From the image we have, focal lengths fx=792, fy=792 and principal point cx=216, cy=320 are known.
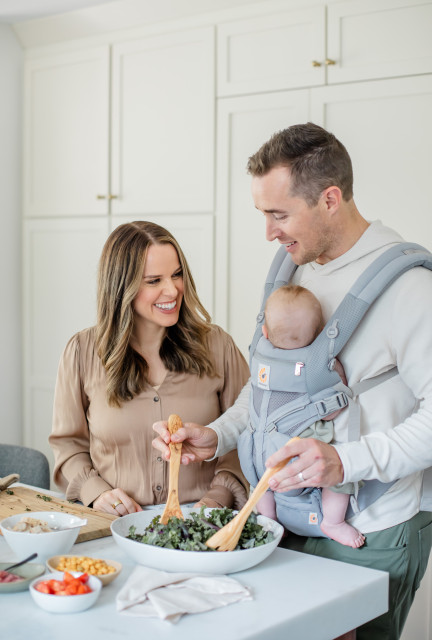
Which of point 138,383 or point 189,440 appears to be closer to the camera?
point 189,440

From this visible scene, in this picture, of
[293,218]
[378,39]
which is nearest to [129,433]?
[293,218]

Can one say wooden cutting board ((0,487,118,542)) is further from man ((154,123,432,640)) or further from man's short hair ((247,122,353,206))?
man's short hair ((247,122,353,206))

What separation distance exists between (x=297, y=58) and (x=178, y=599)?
7.87 feet

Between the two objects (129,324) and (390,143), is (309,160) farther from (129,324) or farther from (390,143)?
(390,143)

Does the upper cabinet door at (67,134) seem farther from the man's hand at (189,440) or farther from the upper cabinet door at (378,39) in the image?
the man's hand at (189,440)

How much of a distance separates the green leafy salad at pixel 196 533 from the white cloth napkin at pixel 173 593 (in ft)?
0.19

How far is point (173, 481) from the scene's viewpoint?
1599mm

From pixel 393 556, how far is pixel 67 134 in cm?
285

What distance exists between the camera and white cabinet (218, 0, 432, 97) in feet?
9.28

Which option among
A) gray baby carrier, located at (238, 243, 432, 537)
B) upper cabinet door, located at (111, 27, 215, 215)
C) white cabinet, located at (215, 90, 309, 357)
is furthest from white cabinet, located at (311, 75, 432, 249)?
gray baby carrier, located at (238, 243, 432, 537)

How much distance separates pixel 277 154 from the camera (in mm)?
1626

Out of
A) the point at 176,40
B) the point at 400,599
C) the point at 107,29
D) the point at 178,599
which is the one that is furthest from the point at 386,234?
the point at 107,29

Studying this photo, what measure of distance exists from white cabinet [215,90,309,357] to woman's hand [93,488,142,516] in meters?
1.47

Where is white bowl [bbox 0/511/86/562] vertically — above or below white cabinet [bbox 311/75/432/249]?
below
